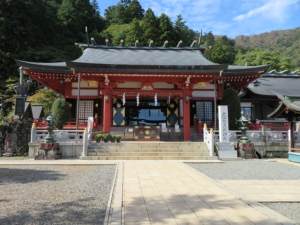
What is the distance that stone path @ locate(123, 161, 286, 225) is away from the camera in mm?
3160

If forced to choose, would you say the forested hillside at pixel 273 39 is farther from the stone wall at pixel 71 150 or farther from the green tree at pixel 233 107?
the stone wall at pixel 71 150

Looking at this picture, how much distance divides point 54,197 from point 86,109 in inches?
460

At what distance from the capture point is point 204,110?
1602cm

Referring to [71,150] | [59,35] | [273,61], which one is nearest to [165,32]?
[59,35]

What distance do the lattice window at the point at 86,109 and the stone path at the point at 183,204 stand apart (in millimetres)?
10574

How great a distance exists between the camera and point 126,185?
5.19 meters

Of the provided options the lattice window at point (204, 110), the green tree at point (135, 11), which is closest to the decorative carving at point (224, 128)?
the lattice window at point (204, 110)

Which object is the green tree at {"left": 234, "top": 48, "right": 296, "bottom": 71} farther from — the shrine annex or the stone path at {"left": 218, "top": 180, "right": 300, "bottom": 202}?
the stone path at {"left": 218, "top": 180, "right": 300, "bottom": 202}

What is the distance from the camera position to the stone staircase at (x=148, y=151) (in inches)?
401

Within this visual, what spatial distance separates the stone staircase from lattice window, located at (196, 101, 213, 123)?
497 cm

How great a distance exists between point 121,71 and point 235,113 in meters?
8.21

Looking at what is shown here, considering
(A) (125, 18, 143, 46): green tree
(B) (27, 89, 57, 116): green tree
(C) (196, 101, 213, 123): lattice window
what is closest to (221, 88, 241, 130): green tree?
(C) (196, 101, 213, 123): lattice window

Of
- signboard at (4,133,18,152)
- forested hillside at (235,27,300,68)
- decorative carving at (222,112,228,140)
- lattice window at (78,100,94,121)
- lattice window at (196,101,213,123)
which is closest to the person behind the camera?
decorative carving at (222,112,228,140)

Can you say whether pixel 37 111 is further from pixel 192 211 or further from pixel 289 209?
pixel 289 209
